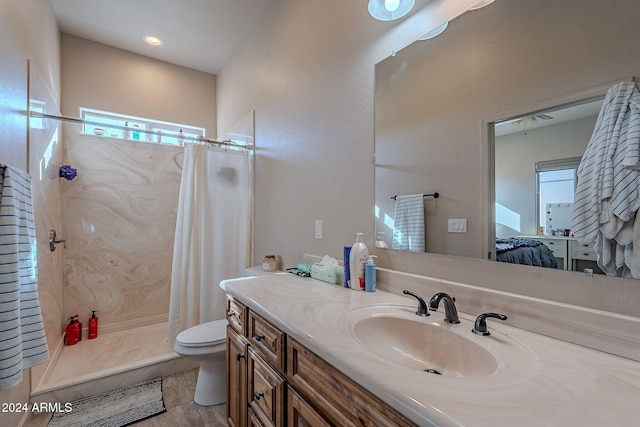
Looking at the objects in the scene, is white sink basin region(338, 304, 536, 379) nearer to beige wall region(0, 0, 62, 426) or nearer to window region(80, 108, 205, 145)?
beige wall region(0, 0, 62, 426)

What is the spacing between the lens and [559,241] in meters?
0.82

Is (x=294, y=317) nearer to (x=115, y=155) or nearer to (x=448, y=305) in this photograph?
(x=448, y=305)

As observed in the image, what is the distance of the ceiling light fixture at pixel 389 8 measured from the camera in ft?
3.92

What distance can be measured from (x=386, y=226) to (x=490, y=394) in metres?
0.84

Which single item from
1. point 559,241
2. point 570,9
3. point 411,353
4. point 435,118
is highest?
point 570,9

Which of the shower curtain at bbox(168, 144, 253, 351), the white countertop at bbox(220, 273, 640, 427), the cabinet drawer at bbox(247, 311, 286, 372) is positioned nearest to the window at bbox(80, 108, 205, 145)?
the shower curtain at bbox(168, 144, 253, 351)

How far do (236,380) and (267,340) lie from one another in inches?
20.5

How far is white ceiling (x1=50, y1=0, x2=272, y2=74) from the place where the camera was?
7.43ft

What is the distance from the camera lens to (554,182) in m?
0.85

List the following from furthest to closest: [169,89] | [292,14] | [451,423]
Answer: [169,89] < [292,14] < [451,423]

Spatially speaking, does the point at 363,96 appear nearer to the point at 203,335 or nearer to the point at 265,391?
the point at 265,391

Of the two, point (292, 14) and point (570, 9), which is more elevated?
point (292, 14)

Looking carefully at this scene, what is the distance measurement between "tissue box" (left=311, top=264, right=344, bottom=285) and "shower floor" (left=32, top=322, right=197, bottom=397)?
5.21 feet

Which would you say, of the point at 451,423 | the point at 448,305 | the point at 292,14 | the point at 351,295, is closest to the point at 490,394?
the point at 451,423
